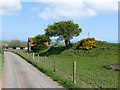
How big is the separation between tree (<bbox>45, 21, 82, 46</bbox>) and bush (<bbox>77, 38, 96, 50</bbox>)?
434cm

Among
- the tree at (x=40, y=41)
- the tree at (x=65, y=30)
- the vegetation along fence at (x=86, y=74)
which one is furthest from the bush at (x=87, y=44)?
the vegetation along fence at (x=86, y=74)

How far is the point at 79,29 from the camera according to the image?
70.1 meters

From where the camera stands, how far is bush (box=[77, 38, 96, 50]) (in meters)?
60.3

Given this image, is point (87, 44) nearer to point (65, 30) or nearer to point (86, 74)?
point (65, 30)

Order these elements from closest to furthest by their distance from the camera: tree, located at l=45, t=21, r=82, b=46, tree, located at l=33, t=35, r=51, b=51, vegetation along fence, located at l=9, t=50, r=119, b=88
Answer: vegetation along fence, located at l=9, t=50, r=119, b=88, tree, located at l=45, t=21, r=82, b=46, tree, located at l=33, t=35, r=51, b=51

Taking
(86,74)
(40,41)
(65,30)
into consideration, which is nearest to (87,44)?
(65,30)

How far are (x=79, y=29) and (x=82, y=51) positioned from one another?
1163 cm

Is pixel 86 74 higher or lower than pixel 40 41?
lower

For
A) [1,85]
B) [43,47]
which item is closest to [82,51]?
[43,47]

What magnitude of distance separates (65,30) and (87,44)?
30.5 feet

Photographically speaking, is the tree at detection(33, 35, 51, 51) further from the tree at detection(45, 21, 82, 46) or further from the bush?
the bush

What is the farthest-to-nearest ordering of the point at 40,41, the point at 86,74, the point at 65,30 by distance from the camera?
the point at 40,41
the point at 65,30
the point at 86,74

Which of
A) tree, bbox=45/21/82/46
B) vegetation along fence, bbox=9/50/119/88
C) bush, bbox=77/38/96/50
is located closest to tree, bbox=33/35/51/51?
tree, bbox=45/21/82/46

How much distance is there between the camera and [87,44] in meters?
60.5
